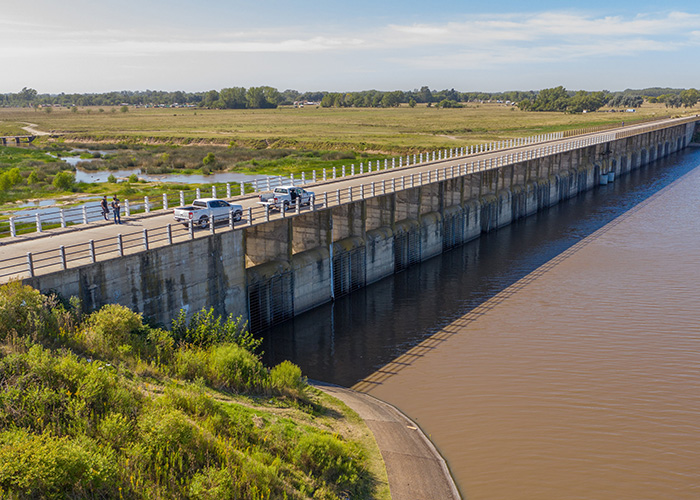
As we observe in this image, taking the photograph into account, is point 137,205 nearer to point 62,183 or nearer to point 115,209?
point 62,183

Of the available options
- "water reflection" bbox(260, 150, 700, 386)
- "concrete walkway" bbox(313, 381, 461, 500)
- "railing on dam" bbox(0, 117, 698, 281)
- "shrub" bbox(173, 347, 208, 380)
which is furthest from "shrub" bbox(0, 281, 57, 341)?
"water reflection" bbox(260, 150, 700, 386)

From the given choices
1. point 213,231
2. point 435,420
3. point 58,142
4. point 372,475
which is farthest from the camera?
point 58,142

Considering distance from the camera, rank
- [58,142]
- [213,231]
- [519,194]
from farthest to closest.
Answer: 1. [58,142]
2. [519,194]
3. [213,231]

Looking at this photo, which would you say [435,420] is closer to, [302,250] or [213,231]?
[213,231]

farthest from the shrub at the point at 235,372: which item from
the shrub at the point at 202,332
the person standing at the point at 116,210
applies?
the person standing at the point at 116,210

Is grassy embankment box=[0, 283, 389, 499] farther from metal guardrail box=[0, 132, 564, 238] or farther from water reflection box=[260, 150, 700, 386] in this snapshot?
metal guardrail box=[0, 132, 564, 238]

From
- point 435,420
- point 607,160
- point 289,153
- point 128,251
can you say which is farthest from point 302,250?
point 289,153
